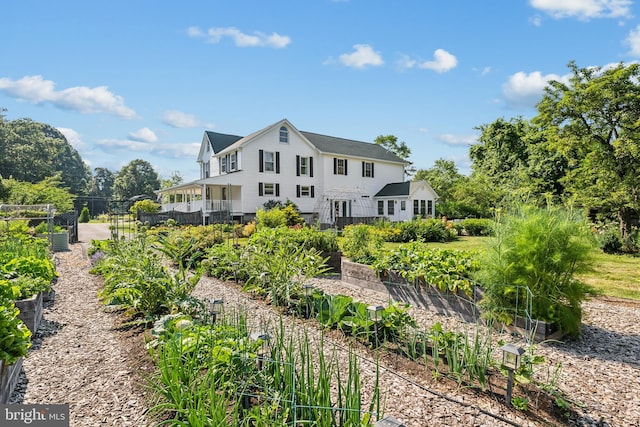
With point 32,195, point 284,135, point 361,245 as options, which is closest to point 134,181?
point 32,195

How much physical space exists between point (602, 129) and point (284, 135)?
18871 millimetres

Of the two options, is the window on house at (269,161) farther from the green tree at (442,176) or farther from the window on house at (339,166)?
the green tree at (442,176)

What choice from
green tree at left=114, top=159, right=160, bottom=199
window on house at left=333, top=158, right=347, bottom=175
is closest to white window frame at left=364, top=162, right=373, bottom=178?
window on house at left=333, top=158, right=347, bottom=175

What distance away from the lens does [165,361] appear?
236 cm

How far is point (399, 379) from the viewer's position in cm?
287

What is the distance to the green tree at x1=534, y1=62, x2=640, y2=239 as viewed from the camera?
12.4 metres

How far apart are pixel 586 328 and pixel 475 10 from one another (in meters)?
7.58

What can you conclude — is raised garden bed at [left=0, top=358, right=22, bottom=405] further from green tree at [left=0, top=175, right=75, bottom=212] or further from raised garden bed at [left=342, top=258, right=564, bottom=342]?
green tree at [left=0, top=175, right=75, bottom=212]

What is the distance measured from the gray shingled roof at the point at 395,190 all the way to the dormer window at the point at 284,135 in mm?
9349

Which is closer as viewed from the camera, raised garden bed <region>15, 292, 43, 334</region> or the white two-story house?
raised garden bed <region>15, 292, 43, 334</region>

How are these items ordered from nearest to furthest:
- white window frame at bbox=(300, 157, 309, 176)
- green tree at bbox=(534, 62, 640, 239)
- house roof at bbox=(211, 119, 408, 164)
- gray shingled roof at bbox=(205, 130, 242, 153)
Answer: green tree at bbox=(534, 62, 640, 239), white window frame at bbox=(300, 157, 309, 176), house roof at bbox=(211, 119, 408, 164), gray shingled roof at bbox=(205, 130, 242, 153)

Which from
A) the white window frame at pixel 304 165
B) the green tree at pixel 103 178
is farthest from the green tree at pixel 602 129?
the green tree at pixel 103 178

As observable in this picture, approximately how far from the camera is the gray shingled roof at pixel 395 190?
2794 centimetres

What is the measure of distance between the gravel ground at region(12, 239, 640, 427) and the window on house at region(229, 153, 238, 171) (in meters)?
20.8
